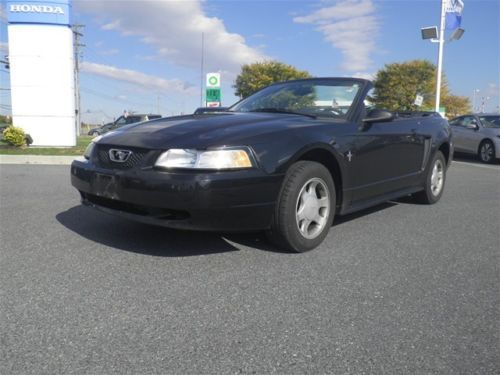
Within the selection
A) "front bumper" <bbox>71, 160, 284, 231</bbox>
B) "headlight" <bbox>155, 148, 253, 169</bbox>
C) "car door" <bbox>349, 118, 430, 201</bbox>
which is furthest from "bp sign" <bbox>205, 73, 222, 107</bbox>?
"headlight" <bbox>155, 148, 253, 169</bbox>

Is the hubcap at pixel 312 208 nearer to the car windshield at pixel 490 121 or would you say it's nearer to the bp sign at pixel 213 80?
the car windshield at pixel 490 121

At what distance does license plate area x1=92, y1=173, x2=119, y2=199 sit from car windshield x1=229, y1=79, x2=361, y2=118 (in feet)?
5.86

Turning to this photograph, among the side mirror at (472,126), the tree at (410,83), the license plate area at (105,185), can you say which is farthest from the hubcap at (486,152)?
the tree at (410,83)

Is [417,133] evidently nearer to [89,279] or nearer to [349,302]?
[349,302]

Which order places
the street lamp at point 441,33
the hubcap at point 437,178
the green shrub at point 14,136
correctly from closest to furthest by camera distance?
the hubcap at point 437,178
the green shrub at point 14,136
the street lamp at point 441,33

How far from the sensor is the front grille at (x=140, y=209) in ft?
10.3

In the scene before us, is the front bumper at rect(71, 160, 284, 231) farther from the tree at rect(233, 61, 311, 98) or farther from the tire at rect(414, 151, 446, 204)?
the tree at rect(233, 61, 311, 98)

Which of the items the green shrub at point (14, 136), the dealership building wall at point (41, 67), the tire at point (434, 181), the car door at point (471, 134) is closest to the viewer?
the tire at point (434, 181)

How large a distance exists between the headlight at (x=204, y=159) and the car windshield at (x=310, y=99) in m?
1.32

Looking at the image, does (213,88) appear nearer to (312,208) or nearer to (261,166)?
(312,208)

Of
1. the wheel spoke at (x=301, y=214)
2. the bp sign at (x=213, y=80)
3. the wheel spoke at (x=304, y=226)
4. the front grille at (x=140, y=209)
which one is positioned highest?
the bp sign at (x=213, y=80)

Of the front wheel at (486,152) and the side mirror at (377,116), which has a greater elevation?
the side mirror at (377,116)

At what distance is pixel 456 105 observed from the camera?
2714 inches

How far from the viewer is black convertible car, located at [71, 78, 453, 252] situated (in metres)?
3.06
